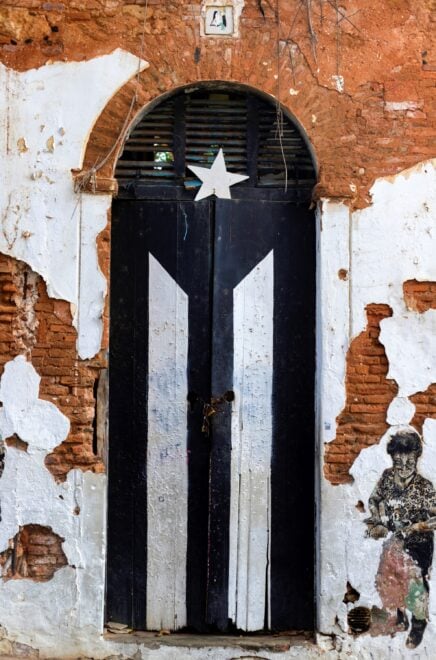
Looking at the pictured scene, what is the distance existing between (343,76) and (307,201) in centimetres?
79

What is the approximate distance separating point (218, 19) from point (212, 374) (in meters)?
2.20

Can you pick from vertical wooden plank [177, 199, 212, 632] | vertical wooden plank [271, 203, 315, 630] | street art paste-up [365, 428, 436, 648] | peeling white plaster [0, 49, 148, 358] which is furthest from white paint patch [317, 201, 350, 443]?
peeling white plaster [0, 49, 148, 358]

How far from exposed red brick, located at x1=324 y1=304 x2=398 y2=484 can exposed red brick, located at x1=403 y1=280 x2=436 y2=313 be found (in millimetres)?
161

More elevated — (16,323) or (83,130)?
(83,130)

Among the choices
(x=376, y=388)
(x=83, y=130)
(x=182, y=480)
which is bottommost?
(x=182, y=480)

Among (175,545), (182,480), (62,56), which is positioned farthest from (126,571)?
(62,56)

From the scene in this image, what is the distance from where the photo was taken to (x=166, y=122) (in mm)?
5188

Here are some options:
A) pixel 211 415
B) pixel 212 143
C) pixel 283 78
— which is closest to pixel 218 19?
pixel 283 78

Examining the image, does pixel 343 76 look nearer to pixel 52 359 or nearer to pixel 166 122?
pixel 166 122

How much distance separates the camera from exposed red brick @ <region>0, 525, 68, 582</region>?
16.0ft

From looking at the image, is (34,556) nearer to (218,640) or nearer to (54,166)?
(218,640)

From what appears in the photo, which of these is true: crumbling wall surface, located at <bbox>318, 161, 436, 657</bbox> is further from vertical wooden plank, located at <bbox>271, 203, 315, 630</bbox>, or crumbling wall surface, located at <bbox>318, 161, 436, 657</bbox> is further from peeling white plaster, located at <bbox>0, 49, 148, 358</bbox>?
→ peeling white plaster, located at <bbox>0, 49, 148, 358</bbox>

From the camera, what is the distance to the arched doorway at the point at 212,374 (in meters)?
5.07

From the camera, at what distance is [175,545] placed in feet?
16.7
